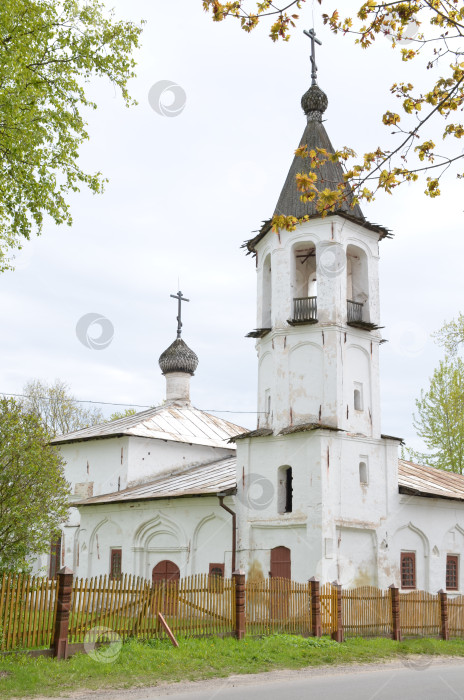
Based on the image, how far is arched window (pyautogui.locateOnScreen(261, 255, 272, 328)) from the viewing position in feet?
76.8

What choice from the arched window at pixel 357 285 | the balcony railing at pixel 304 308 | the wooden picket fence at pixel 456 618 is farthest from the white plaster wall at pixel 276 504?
the arched window at pixel 357 285

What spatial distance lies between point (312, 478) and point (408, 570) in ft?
14.6

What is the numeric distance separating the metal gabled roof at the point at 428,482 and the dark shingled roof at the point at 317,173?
7940mm

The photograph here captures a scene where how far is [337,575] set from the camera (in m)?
19.3

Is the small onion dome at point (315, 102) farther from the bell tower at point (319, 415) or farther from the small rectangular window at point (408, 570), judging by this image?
the small rectangular window at point (408, 570)

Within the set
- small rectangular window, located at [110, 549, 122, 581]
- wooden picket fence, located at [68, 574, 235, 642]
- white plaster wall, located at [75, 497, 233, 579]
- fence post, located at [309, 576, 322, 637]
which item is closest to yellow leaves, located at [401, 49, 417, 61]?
wooden picket fence, located at [68, 574, 235, 642]

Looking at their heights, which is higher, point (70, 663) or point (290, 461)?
point (290, 461)

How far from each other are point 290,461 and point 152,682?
10660mm

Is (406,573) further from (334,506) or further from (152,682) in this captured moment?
(152,682)

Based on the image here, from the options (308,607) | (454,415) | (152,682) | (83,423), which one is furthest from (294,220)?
(83,423)

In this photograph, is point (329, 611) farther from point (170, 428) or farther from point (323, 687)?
point (170, 428)

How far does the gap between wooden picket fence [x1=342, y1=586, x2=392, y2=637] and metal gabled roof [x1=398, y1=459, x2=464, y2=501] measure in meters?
4.38

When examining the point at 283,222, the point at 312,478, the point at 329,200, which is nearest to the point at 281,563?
the point at 312,478

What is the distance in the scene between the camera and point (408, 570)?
2134 centimetres
